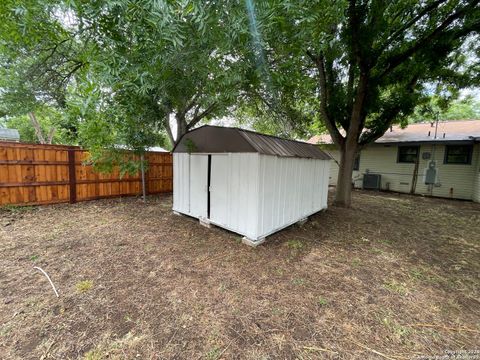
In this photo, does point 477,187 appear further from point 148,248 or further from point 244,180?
point 148,248

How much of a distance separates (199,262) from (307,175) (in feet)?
10.8

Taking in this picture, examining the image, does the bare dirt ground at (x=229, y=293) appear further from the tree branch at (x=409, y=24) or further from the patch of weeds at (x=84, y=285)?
the tree branch at (x=409, y=24)

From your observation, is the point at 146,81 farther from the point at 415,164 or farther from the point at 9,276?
the point at 415,164

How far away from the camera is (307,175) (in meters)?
5.13

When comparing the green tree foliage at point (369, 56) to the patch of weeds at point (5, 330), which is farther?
the green tree foliage at point (369, 56)

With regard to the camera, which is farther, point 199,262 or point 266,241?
point 266,241

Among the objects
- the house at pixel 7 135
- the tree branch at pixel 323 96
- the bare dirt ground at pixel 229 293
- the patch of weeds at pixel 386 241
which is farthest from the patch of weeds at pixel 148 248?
the house at pixel 7 135

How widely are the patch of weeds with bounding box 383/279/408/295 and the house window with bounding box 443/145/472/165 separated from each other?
990cm

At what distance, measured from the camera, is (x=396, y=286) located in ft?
9.23

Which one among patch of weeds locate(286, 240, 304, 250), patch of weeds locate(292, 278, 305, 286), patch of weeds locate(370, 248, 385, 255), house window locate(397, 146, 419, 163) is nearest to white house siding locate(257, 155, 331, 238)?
patch of weeds locate(286, 240, 304, 250)

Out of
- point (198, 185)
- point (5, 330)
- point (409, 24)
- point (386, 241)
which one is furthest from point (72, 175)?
→ point (409, 24)

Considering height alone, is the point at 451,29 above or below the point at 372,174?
above

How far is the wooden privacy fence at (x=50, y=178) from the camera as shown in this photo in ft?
17.2

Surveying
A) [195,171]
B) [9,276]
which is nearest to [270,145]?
[195,171]
